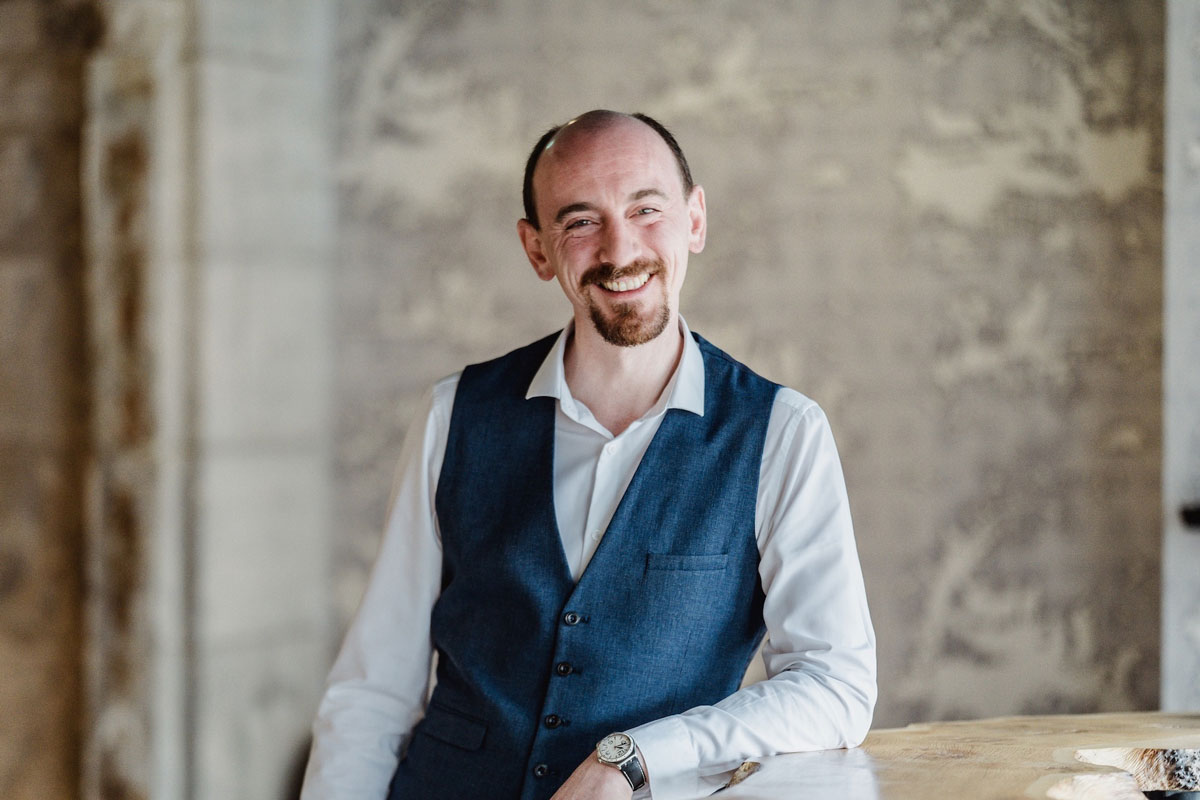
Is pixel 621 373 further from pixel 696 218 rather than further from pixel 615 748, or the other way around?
pixel 615 748

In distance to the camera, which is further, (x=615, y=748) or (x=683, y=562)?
(x=683, y=562)

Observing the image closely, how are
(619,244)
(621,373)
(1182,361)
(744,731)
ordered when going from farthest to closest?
(1182,361)
(621,373)
(619,244)
(744,731)

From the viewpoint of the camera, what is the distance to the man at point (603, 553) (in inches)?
63.2

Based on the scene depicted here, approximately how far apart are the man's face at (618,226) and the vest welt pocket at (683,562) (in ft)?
1.14

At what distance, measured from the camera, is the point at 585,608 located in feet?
5.35

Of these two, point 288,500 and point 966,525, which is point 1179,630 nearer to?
point 966,525

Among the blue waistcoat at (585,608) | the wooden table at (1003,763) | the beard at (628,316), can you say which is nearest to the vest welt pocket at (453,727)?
the blue waistcoat at (585,608)

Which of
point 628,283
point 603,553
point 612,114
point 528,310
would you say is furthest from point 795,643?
point 528,310

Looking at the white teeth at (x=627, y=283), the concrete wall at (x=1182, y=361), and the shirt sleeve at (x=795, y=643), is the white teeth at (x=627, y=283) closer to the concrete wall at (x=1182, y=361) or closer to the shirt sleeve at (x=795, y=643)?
the shirt sleeve at (x=795, y=643)

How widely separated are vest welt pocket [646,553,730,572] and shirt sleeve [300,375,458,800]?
1.31ft

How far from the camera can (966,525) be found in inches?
116

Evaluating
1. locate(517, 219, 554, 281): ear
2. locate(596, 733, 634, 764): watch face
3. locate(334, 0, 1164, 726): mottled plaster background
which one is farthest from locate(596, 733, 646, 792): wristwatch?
locate(334, 0, 1164, 726): mottled plaster background

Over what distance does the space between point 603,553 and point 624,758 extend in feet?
1.07

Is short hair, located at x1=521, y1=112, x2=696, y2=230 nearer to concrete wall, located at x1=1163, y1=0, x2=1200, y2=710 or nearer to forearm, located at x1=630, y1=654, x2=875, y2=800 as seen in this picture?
forearm, located at x1=630, y1=654, x2=875, y2=800
